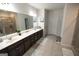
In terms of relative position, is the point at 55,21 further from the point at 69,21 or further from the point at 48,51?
the point at 48,51

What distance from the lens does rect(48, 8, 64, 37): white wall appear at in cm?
580

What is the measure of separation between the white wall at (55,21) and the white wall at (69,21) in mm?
2494

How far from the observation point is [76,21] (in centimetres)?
314

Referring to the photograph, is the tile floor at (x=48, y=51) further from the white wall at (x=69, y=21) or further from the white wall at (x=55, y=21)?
the white wall at (x=55, y=21)

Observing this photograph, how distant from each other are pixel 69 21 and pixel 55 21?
9.43 ft

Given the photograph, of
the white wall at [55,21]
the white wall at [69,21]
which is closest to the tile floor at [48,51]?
the white wall at [69,21]

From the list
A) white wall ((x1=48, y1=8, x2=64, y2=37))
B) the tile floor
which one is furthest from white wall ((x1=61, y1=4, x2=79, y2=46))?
white wall ((x1=48, y1=8, x2=64, y2=37))

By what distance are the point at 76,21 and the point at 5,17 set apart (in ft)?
10.4

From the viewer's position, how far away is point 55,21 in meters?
6.11

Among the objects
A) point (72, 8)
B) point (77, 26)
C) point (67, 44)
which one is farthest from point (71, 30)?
point (72, 8)

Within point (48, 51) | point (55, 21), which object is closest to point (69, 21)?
point (48, 51)

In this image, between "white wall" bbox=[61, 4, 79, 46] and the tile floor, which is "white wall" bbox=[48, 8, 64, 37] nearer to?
"white wall" bbox=[61, 4, 79, 46]

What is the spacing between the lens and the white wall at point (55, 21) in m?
5.80

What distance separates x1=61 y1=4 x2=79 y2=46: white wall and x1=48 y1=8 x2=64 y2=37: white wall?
249cm
